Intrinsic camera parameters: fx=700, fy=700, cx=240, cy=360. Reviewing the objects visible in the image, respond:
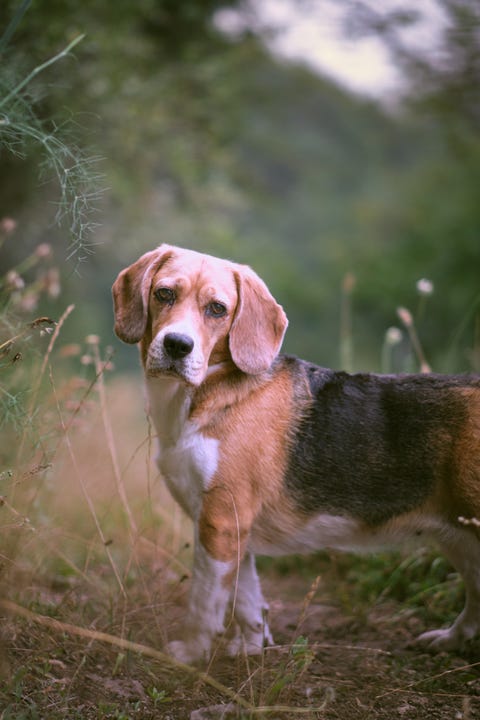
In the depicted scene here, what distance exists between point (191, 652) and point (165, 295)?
1701 mm

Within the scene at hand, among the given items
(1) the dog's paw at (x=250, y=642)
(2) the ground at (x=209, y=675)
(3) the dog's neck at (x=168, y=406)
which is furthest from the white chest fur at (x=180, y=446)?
(1) the dog's paw at (x=250, y=642)

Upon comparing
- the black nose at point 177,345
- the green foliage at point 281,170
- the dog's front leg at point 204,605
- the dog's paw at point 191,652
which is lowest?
the dog's paw at point 191,652

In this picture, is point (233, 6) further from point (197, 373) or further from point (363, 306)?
point (197, 373)

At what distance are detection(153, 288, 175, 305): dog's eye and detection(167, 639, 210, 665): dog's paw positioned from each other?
162cm

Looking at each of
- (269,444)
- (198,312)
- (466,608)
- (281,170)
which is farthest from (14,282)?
(281,170)

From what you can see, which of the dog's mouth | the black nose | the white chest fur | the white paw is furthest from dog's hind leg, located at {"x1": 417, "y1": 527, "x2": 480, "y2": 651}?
the black nose

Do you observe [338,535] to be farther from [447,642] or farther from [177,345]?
[177,345]

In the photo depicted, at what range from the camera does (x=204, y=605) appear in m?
3.33

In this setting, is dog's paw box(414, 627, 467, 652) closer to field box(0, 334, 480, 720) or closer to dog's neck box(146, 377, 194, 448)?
field box(0, 334, 480, 720)

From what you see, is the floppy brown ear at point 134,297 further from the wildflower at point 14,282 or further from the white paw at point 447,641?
the white paw at point 447,641

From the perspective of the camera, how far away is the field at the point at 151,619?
2836mm

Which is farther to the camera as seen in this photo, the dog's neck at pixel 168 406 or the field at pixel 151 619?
the dog's neck at pixel 168 406

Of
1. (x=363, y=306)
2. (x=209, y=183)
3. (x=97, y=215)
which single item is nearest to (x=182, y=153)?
(x=209, y=183)

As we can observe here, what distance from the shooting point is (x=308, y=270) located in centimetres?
1527
